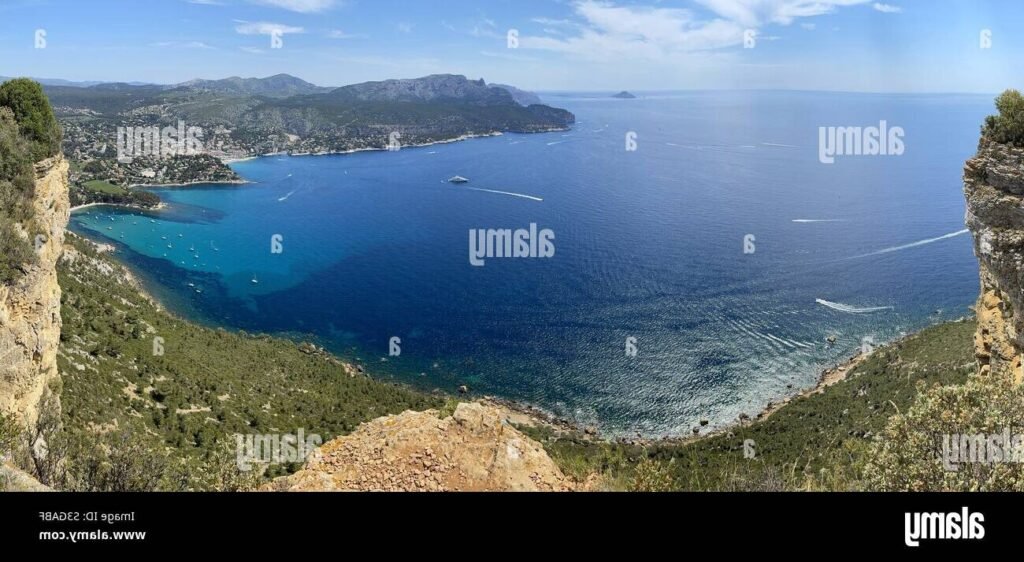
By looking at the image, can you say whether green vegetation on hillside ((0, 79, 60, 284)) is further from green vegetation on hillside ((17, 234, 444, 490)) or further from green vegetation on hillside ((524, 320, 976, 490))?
green vegetation on hillside ((524, 320, 976, 490))

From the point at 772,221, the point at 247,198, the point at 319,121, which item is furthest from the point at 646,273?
the point at 319,121

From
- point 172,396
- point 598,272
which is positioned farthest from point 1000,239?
point 598,272

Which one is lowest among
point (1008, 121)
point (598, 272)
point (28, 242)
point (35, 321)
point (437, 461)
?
point (598, 272)

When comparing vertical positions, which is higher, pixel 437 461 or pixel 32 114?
pixel 32 114

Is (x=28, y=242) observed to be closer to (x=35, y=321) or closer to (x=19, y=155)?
(x=35, y=321)

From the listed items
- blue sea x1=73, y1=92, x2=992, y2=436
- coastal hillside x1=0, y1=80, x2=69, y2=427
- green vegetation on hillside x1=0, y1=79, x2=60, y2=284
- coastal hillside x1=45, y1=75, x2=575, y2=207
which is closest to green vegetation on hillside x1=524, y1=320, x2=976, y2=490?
blue sea x1=73, y1=92, x2=992, y2=436

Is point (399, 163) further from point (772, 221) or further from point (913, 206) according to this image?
point (913, 206)
